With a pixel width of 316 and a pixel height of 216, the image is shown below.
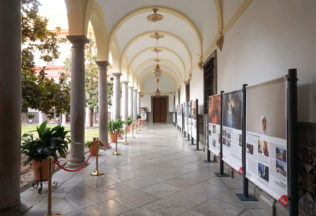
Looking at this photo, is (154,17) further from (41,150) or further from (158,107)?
(158,107)

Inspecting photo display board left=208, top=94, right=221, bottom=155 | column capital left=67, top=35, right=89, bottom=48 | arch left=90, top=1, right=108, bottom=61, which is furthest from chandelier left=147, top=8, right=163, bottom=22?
photo display board left=208, top=94, right=221, bottom=155

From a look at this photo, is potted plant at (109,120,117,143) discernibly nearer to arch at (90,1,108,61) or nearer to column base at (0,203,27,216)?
arch at (90,1,108,61)

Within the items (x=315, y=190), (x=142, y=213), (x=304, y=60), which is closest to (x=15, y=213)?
(x=142, y=213)

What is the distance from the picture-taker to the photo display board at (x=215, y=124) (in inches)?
183

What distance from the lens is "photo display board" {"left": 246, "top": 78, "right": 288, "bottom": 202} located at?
2363mm

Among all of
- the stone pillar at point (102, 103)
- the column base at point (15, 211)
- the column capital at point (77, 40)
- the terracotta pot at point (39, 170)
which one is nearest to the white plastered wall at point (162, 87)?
the stone pillar at point (102, 103)

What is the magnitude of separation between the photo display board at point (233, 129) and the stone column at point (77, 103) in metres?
3.42

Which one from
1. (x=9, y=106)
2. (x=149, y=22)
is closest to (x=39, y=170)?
(x=9, y=106)

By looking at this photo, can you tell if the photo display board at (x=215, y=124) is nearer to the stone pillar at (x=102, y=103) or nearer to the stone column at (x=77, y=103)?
the stone column at (x=77, y=103)

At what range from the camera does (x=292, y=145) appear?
219cm

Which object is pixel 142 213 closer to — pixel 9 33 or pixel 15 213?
pixel 15 213

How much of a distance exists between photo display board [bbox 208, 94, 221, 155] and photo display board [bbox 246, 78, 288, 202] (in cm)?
142

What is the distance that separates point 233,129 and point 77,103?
3.71 metres

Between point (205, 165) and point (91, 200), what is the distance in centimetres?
318
